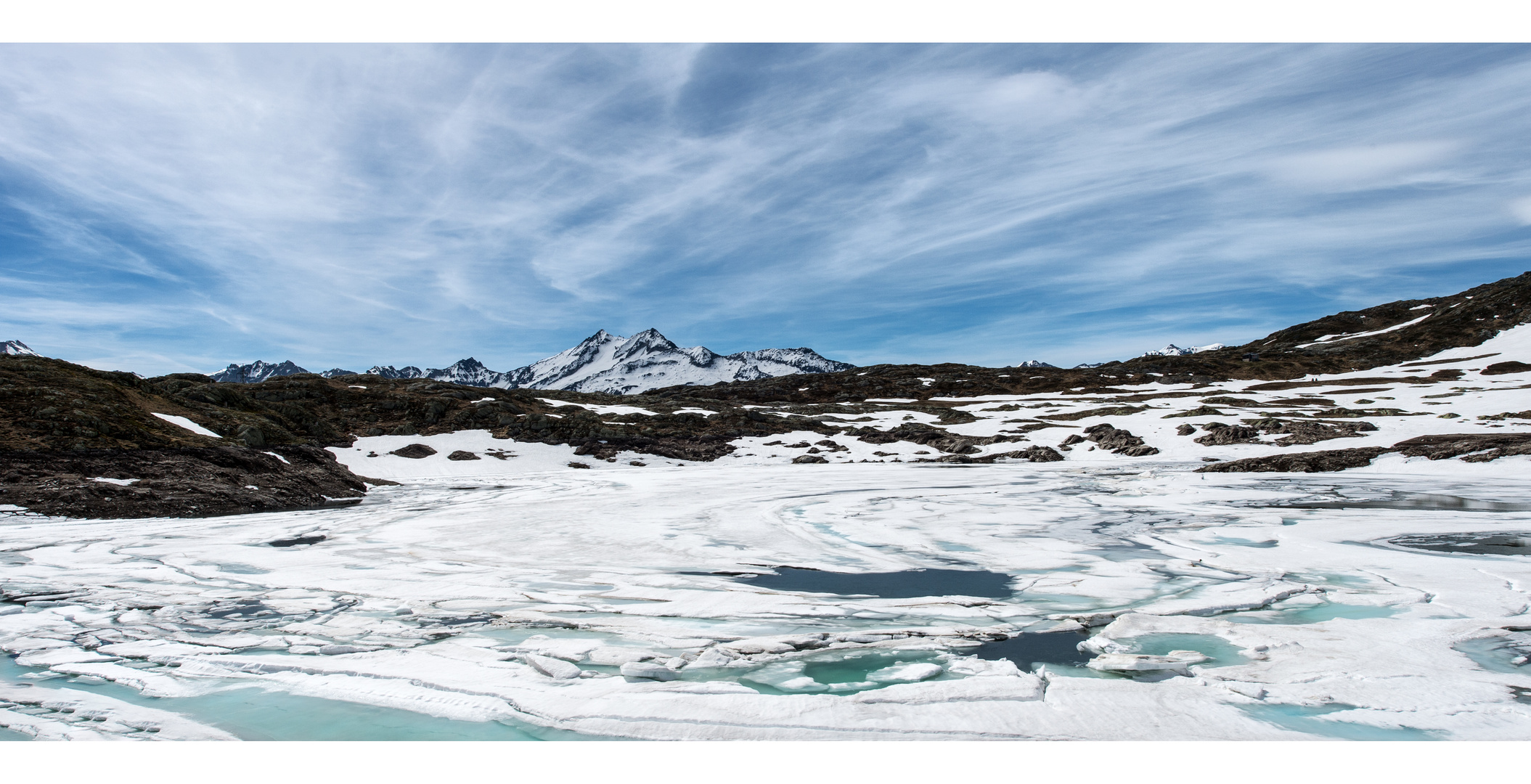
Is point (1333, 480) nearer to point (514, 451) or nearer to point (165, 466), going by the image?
point (165, 466)


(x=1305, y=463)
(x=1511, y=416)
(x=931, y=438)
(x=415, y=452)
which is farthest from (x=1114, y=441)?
(x=415, y=452)

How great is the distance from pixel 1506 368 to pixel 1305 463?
2717 inches

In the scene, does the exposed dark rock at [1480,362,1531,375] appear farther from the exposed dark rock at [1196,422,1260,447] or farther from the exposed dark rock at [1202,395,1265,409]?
the exposed dark rock at [1196,422,1260,447]

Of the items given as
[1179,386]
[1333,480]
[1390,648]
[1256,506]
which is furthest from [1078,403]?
[1390,648]

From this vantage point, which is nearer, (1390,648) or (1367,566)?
(1390,648)

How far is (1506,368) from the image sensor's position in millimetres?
64625

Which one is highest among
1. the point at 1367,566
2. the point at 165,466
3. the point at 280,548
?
the point at 165,466

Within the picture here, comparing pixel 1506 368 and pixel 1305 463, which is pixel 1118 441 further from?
pixel 1506 368

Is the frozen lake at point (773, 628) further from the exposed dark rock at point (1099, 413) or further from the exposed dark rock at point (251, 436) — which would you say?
the exposed dark rock at point (1099, 413)

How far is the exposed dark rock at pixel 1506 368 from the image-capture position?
62719 mm

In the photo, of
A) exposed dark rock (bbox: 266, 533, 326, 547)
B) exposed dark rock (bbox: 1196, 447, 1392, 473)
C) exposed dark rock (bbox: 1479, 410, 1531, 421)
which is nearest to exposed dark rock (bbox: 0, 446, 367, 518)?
exposed dark rock (bbox: 266, 533, 326, 547)

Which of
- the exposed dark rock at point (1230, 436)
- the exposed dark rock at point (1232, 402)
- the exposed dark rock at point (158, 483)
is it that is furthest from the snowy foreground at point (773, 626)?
the exposed dark rock at point (1232, 402)

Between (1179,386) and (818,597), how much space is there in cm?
7651
